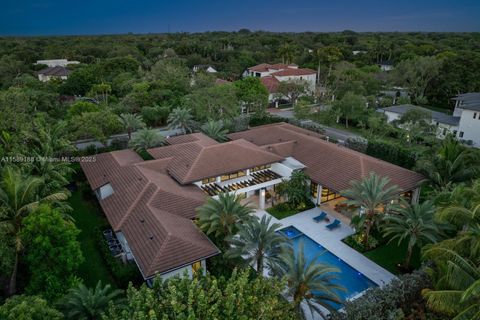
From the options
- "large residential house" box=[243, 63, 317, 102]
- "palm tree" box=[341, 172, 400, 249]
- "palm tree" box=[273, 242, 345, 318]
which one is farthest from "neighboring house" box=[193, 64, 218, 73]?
"palm tree" box=[273, 242, 345, 318]

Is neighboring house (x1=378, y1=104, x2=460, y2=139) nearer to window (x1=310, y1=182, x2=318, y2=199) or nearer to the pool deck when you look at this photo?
window (x1=310, y1=182, x2=318, y2=199)

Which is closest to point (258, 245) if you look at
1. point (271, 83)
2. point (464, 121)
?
point (464, 121)

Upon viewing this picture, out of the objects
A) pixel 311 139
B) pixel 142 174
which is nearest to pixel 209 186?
pixel 142 174

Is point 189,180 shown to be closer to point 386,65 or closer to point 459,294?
point 459,294

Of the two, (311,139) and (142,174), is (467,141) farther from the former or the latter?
(142,174)

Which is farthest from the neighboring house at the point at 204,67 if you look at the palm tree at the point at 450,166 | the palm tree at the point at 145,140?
the palm tree at the point at 450,166
